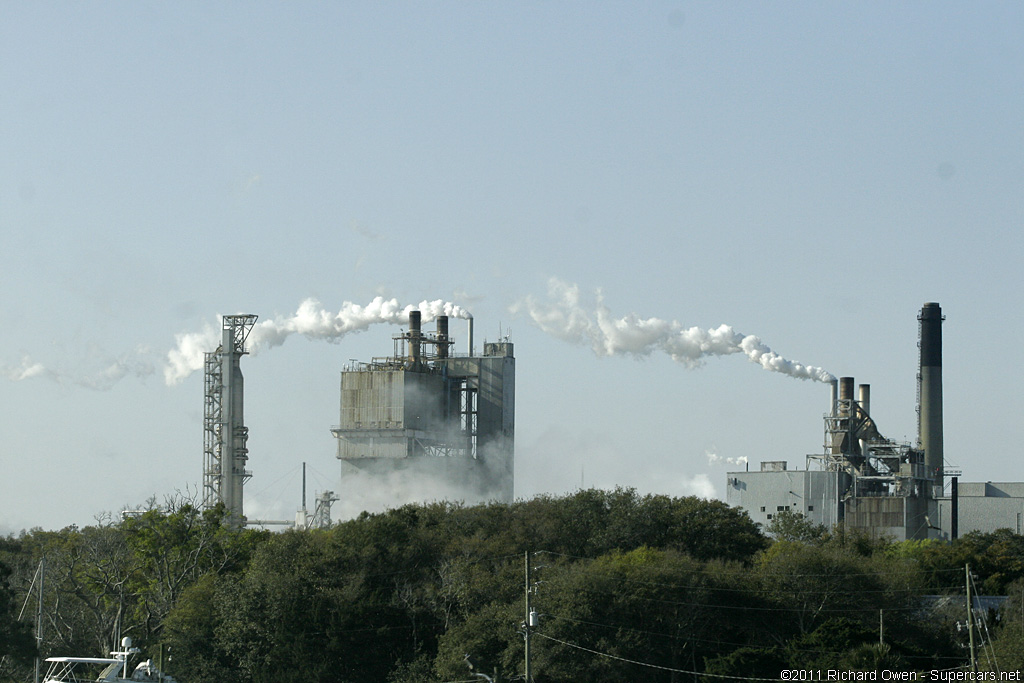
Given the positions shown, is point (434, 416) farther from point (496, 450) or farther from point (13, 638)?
point (13, 638)

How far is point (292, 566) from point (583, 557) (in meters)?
16.0

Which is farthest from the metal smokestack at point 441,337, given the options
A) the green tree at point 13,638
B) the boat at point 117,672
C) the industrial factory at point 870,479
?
the green tree at point 13,638

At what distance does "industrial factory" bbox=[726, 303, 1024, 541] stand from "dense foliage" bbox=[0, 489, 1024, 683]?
100ft

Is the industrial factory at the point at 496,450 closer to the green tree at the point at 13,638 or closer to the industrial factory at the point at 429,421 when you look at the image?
the industrial factory at the point at 429,421

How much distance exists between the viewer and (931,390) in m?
115

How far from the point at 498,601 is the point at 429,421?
53.0 m

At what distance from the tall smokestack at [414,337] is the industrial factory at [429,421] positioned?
0.28ft

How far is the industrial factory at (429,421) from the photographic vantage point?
112 meters

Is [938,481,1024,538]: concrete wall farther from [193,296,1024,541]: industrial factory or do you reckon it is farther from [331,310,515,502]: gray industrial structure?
[331,310,515,502]: gray industrial structure

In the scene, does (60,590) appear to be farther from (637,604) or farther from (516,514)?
(637,604)

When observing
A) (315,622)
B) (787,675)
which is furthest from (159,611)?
(787,675)

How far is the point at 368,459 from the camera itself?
113562 millimetres

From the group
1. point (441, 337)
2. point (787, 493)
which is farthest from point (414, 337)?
point (787, 493)

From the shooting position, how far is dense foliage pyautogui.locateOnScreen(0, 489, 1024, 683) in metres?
57.6
